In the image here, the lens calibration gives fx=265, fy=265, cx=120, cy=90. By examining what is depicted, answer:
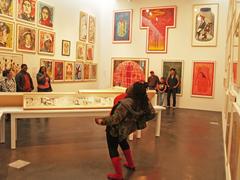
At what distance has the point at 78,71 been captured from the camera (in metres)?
13.0

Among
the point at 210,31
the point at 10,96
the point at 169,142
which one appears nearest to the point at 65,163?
the point at 10,96

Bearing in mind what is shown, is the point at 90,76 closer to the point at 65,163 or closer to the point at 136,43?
the point at 136,43

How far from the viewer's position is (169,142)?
6309mm

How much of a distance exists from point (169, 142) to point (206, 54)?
24.4 ft

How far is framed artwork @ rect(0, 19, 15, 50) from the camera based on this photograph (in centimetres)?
883

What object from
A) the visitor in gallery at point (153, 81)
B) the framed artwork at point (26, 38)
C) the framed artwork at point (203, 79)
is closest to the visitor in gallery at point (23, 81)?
the framed artwork at point (26, 38)

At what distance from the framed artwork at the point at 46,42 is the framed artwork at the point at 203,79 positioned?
21.9 ft

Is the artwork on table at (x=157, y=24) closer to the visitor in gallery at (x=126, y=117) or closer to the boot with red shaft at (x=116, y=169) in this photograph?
the visitor in gallery at (x=126, y=117)

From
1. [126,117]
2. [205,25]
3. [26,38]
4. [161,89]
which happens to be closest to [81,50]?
[26,38]

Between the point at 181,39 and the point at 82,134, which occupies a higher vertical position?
the point at 181,39

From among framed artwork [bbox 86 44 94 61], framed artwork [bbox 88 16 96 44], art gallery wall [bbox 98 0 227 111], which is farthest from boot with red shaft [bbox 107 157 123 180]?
framed artwork [bbox 88 16 96 44]

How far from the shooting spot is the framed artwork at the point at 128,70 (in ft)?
45.8

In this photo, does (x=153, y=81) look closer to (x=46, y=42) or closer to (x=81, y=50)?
(x=81, y=50)

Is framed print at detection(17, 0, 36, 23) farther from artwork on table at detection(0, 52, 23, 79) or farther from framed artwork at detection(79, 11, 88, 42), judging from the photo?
framed artwork at detection(79, 11, 88, 42)
